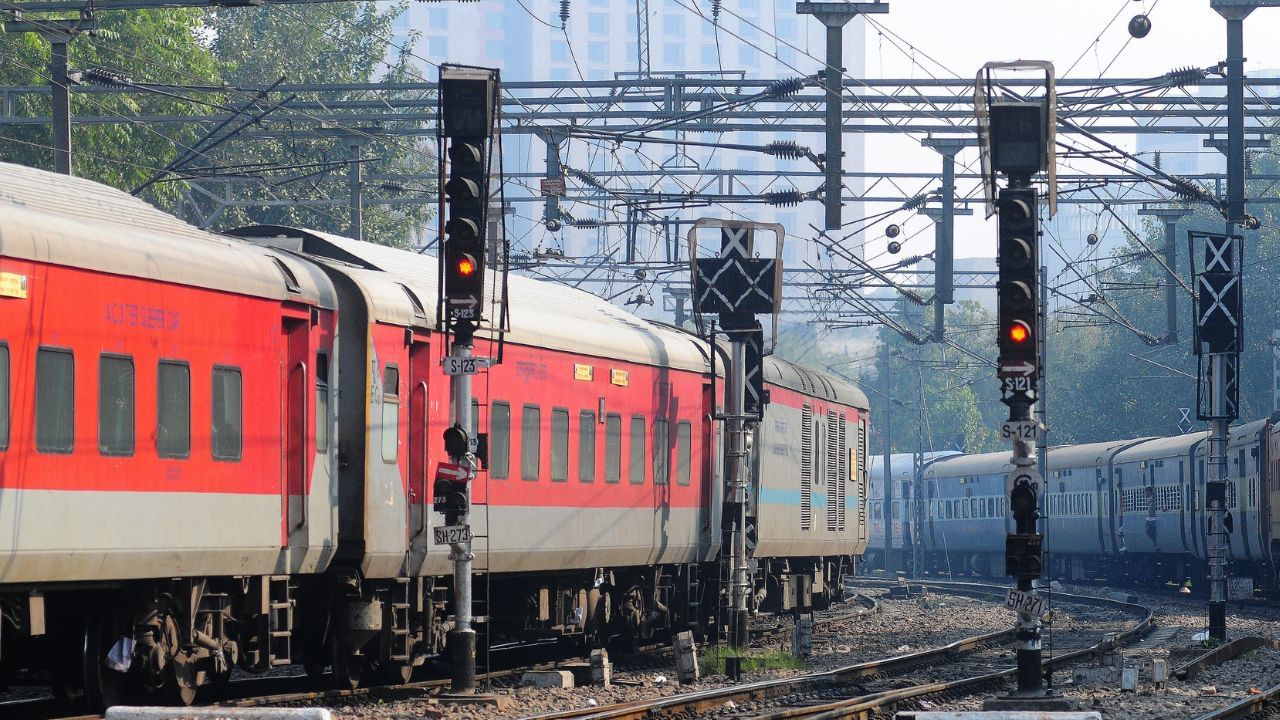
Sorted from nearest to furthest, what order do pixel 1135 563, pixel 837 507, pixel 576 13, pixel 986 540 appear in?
pixel 837 507
pixel 1135 563
pixel 986 540
pixel 576 13

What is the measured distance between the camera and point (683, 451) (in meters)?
24.9

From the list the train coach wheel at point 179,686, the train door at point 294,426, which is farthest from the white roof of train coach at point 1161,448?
the train coach wheel at point 179,686

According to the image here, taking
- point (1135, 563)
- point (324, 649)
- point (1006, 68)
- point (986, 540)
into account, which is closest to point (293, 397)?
point (324, 649)

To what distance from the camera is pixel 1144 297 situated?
9494 cm

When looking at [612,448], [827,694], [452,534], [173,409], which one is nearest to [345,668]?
[452,534]

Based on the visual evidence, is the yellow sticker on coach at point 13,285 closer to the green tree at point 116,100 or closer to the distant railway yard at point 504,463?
the distant railway yard at point 504,463

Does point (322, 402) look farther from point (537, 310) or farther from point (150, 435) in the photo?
point (537, 310)

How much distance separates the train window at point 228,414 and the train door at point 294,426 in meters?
0.63

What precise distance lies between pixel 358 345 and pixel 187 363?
2.48 metres

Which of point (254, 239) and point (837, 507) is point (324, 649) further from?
point (837, 507)

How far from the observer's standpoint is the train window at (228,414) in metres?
15.1

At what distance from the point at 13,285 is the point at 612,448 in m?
10.5

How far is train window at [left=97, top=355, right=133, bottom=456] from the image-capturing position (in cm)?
1373

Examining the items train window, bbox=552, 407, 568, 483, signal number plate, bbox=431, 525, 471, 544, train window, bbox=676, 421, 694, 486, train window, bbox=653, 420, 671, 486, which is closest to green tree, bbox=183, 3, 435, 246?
train window, bbox=676, 421, 694, 486
